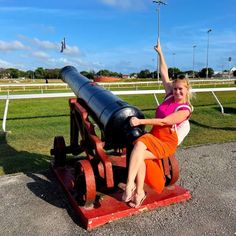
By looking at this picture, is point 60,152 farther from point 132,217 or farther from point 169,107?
point 169,107

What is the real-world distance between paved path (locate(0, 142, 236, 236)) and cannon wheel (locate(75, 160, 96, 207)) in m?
0.23

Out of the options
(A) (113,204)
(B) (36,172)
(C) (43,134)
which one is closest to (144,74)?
(C) (43,134)

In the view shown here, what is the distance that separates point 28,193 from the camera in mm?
4891

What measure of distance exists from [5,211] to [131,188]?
154 centimetres

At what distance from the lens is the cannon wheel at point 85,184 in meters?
4.07

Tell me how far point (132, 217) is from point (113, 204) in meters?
0.30

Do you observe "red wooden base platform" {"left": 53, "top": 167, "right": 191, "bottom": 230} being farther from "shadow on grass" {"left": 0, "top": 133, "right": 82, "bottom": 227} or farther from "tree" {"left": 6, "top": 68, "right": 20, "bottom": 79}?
"tree" {"left": 6, "top": 68, "right": 20, "bottom": 79}

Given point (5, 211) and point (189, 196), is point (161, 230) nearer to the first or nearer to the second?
point (189, 196)

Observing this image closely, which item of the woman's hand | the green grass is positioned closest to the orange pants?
the woman's hand

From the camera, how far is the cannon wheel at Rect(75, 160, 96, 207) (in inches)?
160

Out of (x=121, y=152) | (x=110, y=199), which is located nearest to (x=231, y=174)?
(x=121, y=152)

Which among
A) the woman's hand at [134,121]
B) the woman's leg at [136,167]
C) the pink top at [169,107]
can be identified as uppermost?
the pink top at [169,107]

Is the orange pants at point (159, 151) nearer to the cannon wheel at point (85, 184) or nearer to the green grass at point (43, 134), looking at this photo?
the cannon wheel at point (85, 184)

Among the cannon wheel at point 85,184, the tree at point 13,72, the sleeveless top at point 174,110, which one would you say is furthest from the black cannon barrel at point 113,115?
the tree at point 13,72
